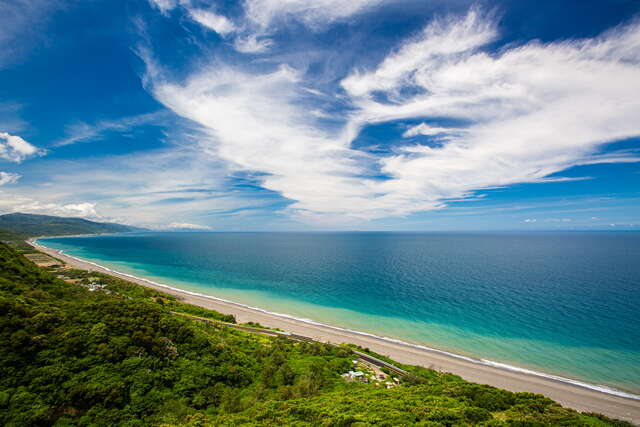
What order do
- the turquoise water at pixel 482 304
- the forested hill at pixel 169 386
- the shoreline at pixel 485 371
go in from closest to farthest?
the forested hill at pixel 169 386
the shoreline at pixel 485 371
the turquoise water at pixel 482 304

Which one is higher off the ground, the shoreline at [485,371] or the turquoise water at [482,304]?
the turquoise water at [482,304]

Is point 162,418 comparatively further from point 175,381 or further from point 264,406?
point 264,406

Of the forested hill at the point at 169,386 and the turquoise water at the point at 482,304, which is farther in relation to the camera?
the turquoise water at the point at 482,304

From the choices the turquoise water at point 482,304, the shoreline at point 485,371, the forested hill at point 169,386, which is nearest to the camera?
the forested hill at point 169,386

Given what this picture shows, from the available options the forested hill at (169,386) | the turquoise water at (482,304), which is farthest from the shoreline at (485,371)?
the forested hill at (169,386)

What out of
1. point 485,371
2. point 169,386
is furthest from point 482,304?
point 169,386

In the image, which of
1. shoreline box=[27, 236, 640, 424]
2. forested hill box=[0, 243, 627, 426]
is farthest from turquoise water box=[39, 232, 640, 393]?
forested hill box=[0, 243, 627, 426]

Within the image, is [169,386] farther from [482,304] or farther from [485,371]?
[482,304]

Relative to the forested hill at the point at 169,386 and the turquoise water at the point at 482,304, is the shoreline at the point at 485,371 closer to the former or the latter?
the turquoise water at the point at 482,304
